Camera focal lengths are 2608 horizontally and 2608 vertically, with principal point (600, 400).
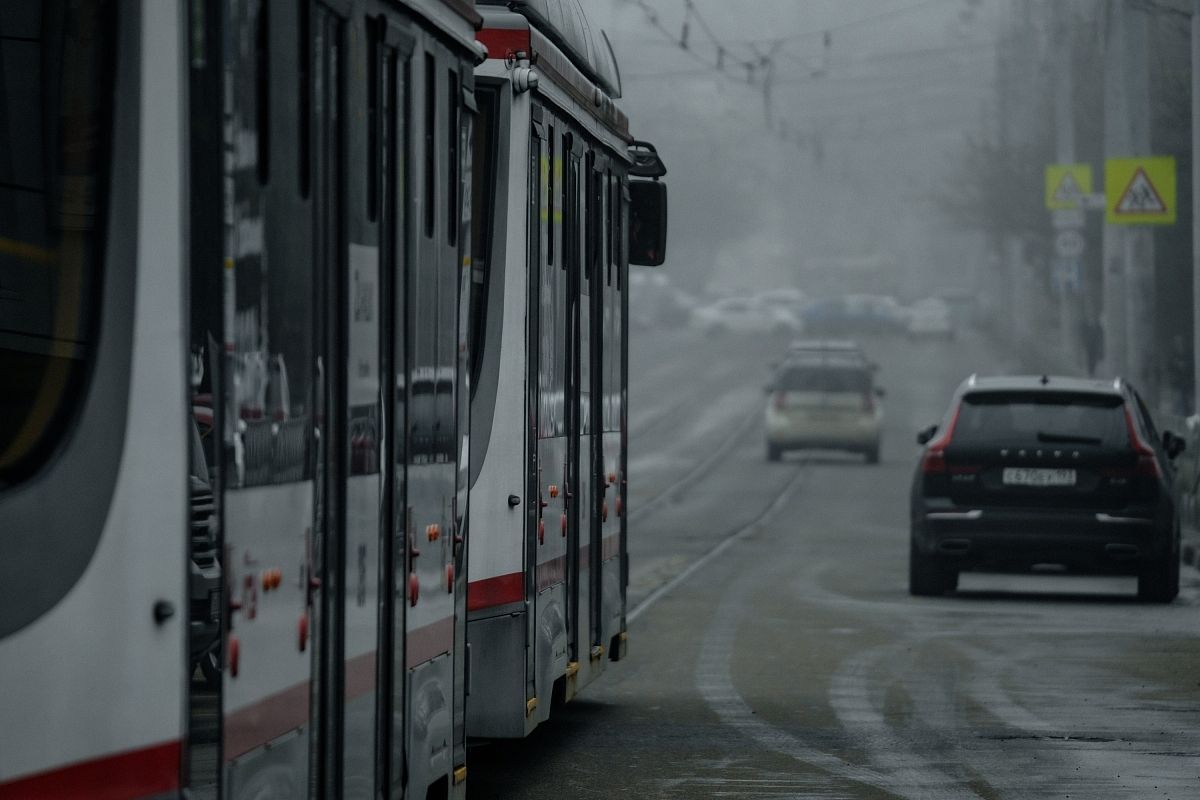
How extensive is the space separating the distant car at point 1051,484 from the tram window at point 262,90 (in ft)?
44.3

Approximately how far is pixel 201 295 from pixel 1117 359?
30.8m

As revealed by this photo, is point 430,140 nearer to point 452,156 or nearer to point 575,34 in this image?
point 452,156

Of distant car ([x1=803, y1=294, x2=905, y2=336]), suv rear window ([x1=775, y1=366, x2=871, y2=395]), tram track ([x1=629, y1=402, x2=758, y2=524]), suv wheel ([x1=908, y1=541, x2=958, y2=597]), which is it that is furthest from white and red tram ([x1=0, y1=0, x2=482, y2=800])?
distant car ([x1=803, y1=294, x2=905, y2=336])

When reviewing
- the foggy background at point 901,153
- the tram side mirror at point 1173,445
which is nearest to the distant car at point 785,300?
the foggy background at point 901,153

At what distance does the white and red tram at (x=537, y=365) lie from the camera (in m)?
8.68

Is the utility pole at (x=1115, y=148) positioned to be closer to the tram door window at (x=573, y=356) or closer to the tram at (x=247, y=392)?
the tram door window at (x=573, y=356)

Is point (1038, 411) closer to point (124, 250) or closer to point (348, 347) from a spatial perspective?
point (348, 347)

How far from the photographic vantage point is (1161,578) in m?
18.5

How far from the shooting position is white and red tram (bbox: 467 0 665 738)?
8680 mm

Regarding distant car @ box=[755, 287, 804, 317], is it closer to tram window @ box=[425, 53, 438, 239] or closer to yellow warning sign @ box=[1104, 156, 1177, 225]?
yellow warning sign @ box=[1104, 156, 1177, 225]

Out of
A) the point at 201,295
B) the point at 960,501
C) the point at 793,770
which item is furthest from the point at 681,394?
the point at 201,295

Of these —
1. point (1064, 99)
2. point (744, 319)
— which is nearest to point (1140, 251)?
point (1064, 99)

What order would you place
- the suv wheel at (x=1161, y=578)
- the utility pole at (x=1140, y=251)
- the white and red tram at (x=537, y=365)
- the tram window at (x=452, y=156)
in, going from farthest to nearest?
the utility pole at (x=1140, y=251) → the suv wheel at (x=1161, y=578) → the white and red tram at (x=537, y=365) → the tram window at (x=452, y=156)

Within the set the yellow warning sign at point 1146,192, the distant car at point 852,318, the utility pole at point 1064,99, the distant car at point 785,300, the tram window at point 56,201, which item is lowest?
the tram window at point 56,201
